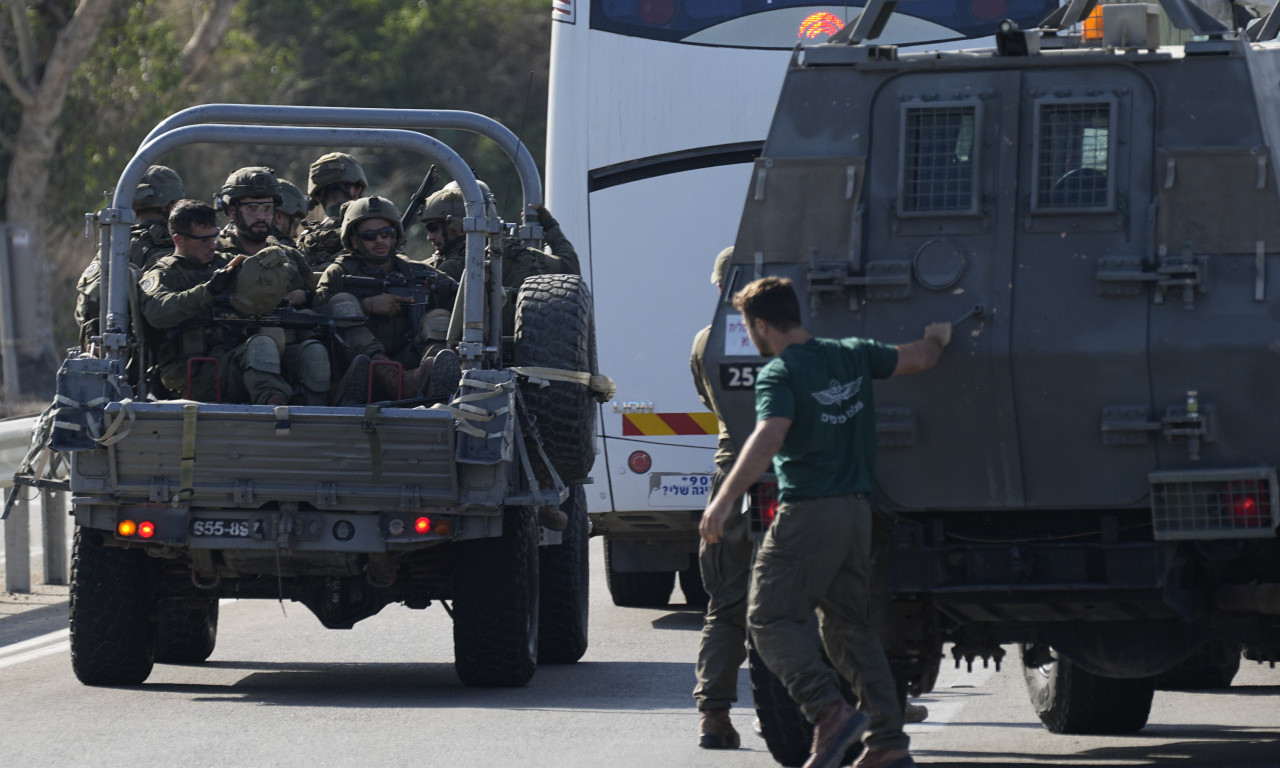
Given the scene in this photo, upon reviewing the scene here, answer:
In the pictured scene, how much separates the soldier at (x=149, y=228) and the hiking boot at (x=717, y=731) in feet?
13.0

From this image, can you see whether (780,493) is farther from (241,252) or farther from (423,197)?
(423,197)

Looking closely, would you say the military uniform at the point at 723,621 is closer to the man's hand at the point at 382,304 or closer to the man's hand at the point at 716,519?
the man's hand at the point at 716,519

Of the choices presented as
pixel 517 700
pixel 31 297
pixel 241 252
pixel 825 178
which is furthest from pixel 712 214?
pixel 31 297

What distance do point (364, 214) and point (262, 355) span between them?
3.45ft

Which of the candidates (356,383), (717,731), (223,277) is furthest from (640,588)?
(717,731)

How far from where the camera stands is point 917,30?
42.4 feet

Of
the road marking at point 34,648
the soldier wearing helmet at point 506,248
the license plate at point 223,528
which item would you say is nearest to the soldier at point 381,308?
the soldier wearing helmet at point 506,248

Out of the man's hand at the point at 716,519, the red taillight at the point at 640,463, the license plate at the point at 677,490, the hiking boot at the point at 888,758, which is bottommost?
the hiking boot at the point at 888,758

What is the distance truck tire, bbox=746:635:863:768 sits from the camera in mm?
7375

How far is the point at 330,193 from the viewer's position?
12.2m

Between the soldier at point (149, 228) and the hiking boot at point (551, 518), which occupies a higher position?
the soldier at point (149, 228)

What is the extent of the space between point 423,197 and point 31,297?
8465 mm

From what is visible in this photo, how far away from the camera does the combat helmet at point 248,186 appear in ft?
35.3

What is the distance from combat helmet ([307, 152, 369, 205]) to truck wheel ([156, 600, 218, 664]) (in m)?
2.50
